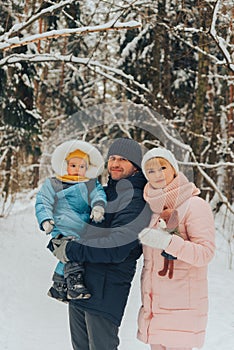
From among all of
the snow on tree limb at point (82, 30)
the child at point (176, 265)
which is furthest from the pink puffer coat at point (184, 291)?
the snow on tree limb at point (82, 30)

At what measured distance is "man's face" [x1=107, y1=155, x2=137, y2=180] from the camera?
9.64 feet

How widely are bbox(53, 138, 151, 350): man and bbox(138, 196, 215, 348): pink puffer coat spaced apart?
173 millimetres

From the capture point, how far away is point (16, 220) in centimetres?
988

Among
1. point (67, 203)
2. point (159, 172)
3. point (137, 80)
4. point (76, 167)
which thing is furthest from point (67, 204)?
point (137, 80)

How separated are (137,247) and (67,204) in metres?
0.49

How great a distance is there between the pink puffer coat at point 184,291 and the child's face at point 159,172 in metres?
0.17

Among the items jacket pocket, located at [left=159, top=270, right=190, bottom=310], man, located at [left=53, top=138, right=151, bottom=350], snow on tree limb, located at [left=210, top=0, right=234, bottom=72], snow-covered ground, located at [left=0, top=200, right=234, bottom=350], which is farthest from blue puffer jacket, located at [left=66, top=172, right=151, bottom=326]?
snow on tree limb, located at [left=210, top=0, right=234, bottom=72]

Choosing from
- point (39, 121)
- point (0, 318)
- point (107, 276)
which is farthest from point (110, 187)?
point (39, 121)

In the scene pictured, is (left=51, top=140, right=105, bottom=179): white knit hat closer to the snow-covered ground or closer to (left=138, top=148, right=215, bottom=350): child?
(left=138, top=148, right=215, bottom=350): child

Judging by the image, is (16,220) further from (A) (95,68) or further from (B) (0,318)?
(B) (0,318)

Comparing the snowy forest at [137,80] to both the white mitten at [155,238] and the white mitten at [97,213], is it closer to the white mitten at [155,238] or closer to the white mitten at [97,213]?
the white mitten at [97,213]

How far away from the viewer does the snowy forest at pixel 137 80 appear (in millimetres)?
6727

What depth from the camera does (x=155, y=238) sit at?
2668 millimetres

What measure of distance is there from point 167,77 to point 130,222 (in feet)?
31.6
